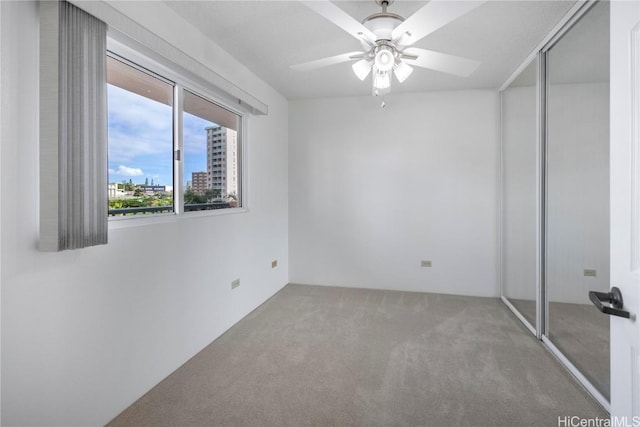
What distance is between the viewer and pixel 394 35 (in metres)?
1.85

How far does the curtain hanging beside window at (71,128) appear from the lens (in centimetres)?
→ 143

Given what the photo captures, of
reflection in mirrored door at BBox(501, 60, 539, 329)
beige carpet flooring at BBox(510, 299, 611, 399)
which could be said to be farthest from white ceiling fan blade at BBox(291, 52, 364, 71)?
beige carpet flooring at BBox(510, 299, 611, 399)

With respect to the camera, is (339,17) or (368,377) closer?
(339,17)

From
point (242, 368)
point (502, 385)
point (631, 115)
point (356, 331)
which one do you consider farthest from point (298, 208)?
point (631, 115)

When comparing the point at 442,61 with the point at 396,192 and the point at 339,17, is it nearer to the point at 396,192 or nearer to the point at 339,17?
the point at 339,17

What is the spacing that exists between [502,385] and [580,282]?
2.73 ft

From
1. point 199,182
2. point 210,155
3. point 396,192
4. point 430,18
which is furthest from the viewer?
point 396,192

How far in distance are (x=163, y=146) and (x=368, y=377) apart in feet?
7.14

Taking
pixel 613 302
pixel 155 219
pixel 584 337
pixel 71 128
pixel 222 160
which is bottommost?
pixel 584 337

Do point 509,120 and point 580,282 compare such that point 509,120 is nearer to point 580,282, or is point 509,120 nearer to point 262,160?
point 580,282

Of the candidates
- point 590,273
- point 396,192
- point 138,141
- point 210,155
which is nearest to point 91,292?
point 138,141

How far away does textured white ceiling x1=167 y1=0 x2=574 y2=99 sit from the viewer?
2234 millimetres

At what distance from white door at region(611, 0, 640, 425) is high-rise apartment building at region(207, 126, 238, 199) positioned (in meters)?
2.69

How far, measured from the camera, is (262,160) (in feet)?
12.4
